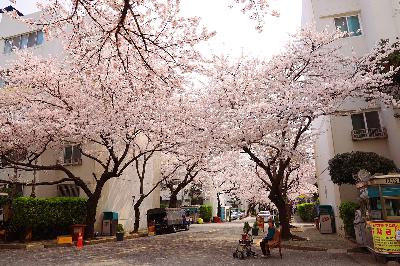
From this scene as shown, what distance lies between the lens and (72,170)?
2480cm

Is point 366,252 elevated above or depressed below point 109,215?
below

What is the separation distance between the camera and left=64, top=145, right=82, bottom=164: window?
24969mm

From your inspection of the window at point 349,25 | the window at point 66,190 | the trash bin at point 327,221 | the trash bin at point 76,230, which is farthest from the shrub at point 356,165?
the window at point 66,190

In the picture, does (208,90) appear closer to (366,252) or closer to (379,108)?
(379,108)

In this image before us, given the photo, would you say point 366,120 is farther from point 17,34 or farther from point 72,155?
point 17,34

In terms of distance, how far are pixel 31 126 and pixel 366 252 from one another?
59.0ft

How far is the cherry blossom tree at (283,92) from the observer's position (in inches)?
644

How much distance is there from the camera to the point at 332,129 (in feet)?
64.7

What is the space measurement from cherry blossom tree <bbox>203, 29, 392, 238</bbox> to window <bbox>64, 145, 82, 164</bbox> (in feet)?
38.2

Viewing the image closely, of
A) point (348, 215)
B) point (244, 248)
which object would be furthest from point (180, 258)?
point (348, 215)

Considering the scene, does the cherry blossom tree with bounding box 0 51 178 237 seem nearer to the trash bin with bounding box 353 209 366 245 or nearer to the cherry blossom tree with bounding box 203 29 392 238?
the cherry blossom tree with bounding box 203 29 392 238

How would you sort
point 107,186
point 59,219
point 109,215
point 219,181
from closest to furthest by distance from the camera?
1. point 59,219
2. point 109,215
3. point 107,186
4. point 219,181

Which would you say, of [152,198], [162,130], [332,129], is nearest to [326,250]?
[332,129]

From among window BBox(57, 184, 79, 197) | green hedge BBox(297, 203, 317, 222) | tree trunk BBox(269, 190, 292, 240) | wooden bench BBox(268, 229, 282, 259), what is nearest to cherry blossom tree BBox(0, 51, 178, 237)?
window BBox(57, 184, 79, 197)
